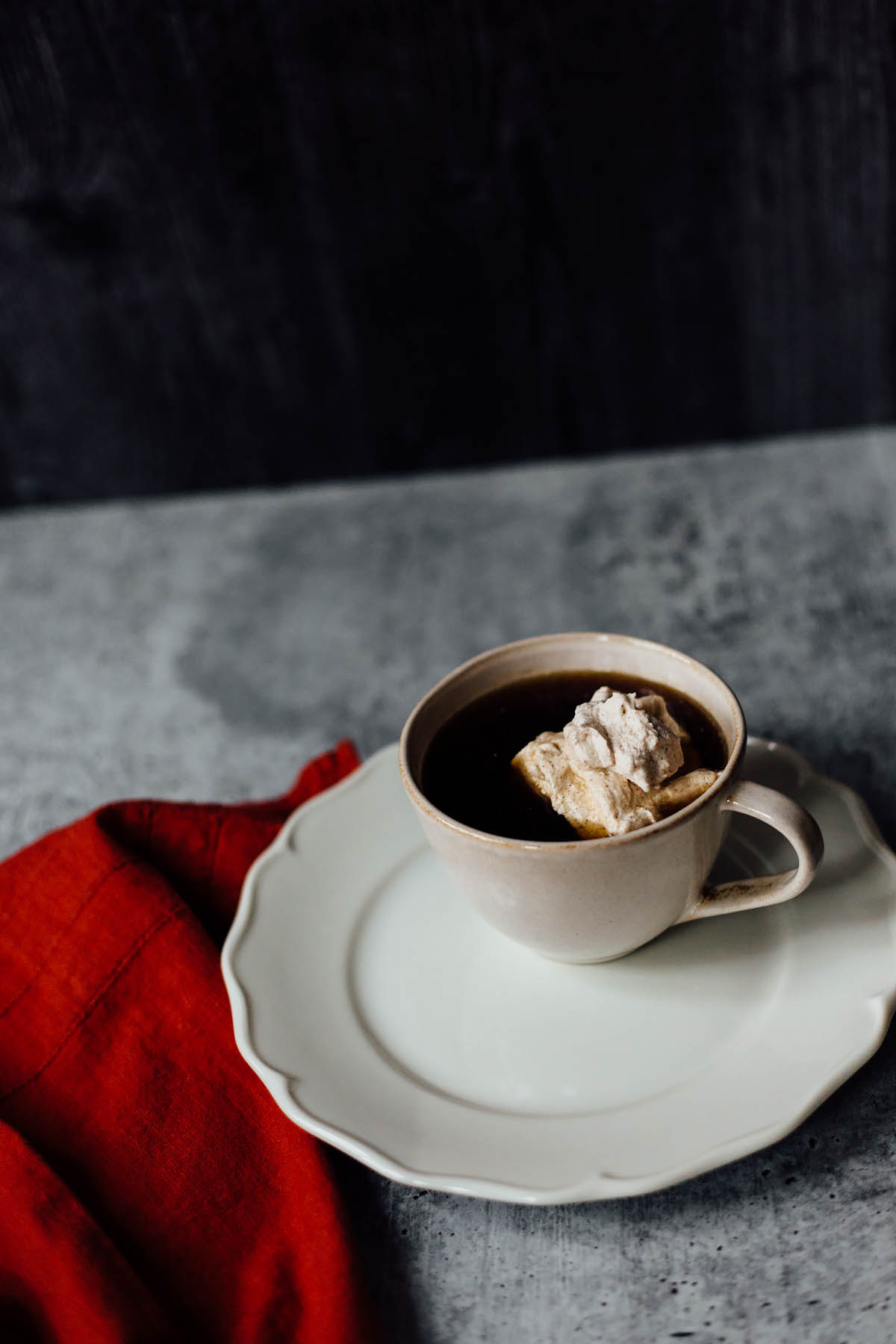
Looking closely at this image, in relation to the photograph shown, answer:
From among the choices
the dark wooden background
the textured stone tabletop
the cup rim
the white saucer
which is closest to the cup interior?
the cup rim

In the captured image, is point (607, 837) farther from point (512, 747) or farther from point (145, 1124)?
point (145, 1124)

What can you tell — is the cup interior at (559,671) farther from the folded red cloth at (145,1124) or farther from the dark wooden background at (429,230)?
the dark wooden background at (429,230)

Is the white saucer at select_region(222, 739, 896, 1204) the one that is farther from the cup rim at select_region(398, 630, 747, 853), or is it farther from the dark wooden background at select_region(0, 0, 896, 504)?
the dark wooden background at select_region(0, 0, 896, 504)

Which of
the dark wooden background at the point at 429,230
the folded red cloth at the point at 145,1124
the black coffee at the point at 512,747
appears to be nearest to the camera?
the folded red cloth at the point at 145,1124

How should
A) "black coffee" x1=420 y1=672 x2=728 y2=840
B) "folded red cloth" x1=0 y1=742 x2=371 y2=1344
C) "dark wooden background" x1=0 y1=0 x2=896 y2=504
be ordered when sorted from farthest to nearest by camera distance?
1. "dark wooden background" x1=0 y1=0 x2=896 y2=504
2. "black coffee" x1=420 y1=672 x2=728 y2=840
3. "folded red cloth" x1=0 y1=742 x2=371 y2=1344

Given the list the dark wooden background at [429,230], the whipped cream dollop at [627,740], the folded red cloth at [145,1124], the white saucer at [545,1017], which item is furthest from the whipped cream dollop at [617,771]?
the dark wooden background at [429,230]

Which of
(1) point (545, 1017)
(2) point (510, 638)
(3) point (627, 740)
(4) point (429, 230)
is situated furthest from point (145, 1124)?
(4) point (429, 230)
